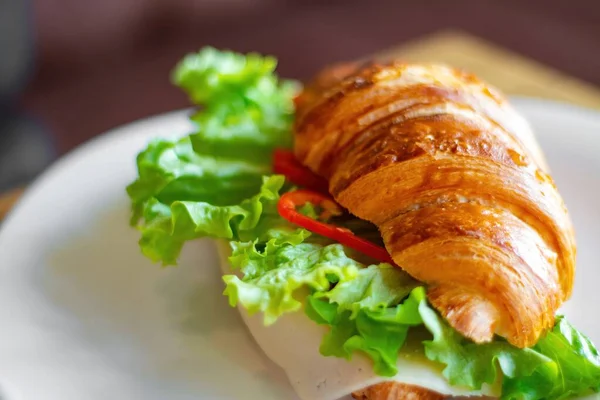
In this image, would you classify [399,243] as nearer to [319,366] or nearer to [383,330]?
[383,330]

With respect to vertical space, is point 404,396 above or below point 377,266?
below

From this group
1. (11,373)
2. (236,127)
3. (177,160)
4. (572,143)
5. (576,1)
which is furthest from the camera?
(576,1)

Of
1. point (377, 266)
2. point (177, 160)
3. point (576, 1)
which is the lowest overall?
point (576, 1)

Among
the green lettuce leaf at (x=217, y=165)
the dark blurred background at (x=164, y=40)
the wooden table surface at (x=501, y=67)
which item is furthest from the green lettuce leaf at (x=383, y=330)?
the dark blurred background at (x=164, y=40)

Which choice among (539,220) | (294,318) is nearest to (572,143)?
(539,220)

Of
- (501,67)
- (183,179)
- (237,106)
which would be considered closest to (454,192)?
(183,179)

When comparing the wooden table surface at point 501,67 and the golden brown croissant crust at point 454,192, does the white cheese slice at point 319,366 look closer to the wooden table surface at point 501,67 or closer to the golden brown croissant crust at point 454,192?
the golden brown croissant crust at point 454,192

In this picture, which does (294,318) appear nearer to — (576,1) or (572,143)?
(572,143)
